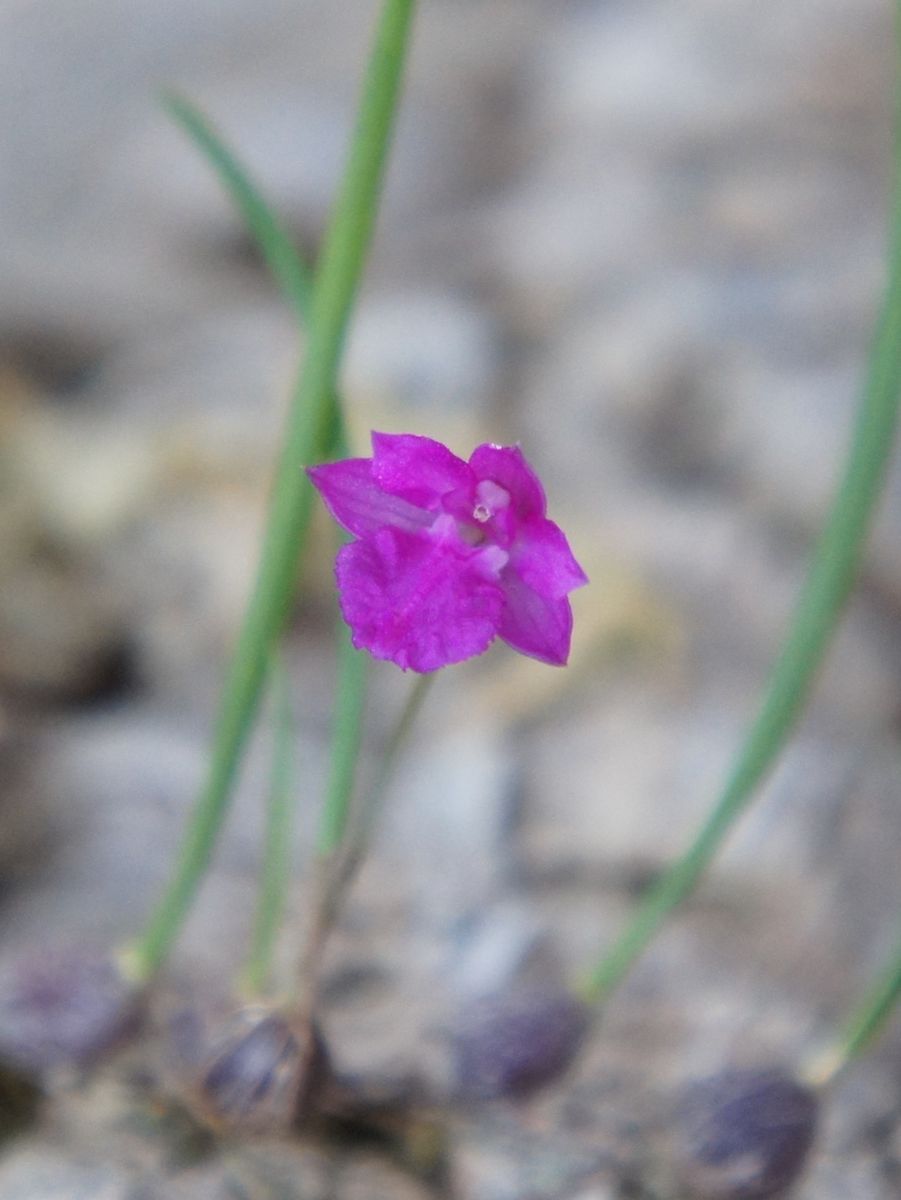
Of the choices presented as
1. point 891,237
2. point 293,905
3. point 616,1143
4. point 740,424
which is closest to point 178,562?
point 293,905

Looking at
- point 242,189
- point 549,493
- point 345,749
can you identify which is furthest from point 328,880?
point 549,493

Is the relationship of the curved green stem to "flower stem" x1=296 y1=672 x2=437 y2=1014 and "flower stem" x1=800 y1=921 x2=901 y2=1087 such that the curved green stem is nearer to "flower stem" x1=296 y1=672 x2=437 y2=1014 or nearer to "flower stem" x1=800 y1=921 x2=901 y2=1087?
"flower stem" x1=800 y1=921 x2=901 y2=1087

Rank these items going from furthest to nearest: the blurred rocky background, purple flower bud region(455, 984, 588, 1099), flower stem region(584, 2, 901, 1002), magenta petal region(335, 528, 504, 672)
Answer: the blurred rocky background → purple flower bud region(455, 984, 588, 1099) → flower stem region(584, 2, 901, 1002) → magenta petal region(335, 528, 504, 672)

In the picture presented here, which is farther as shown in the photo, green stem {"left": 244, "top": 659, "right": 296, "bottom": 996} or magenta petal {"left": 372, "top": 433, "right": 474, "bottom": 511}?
green stem {"left": 244, "top": 659, "right": 296, "bottom": 996}

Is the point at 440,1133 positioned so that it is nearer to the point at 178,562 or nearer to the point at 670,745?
the point at 670,745

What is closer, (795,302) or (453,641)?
(453,641)

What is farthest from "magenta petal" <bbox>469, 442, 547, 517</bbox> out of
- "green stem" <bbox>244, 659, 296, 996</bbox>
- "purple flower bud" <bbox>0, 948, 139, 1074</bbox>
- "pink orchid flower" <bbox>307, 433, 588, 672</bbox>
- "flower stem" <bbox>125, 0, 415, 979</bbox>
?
"purple flower bud" <bbox>0, 948, 139, 1074</bbox>
